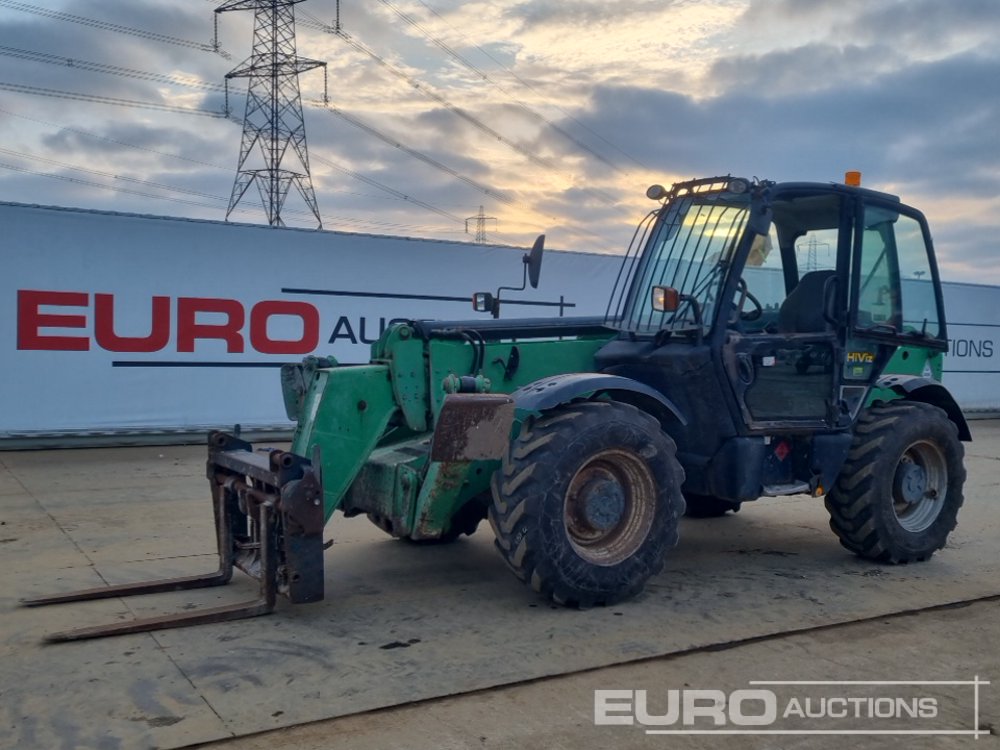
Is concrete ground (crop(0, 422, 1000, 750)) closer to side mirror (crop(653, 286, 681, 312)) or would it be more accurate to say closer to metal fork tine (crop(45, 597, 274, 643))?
metal fork tine (crop(45, 597, 274, 643))

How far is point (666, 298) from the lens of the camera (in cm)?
584

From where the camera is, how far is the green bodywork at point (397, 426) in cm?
545

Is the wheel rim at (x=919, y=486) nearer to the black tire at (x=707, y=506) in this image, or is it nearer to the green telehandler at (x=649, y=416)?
the green telehandler at (x=649, y=416)

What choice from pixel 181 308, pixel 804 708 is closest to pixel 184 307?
pixel 181 308

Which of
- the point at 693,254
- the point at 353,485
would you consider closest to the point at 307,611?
the point at 353,485

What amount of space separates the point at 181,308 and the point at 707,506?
719cm

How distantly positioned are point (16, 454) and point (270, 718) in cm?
881

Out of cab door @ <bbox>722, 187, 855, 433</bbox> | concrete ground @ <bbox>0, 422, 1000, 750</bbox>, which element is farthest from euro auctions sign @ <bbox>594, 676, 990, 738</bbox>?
cab door @ <bbox>722, 187, 855, 433</bbox>

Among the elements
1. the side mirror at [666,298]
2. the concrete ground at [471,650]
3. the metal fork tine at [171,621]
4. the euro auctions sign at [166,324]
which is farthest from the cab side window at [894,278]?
the euro auctions sign at [166,324]

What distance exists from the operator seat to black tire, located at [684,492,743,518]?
2.08m

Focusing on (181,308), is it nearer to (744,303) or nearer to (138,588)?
(138,588)

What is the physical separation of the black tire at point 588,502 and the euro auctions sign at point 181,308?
733cm

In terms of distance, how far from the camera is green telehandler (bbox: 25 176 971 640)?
205 inches

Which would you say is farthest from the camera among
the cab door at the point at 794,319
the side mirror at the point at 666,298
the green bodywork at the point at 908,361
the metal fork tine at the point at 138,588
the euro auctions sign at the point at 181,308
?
the euro auctions sign at the point at 181,308
